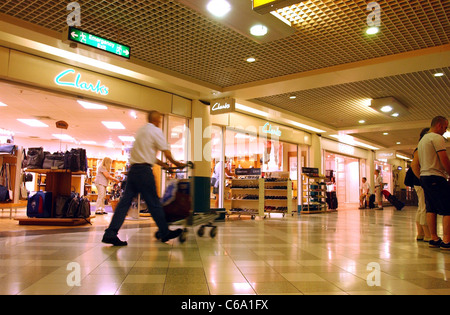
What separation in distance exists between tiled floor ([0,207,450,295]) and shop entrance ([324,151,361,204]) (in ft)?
60.7

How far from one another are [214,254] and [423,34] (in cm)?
482

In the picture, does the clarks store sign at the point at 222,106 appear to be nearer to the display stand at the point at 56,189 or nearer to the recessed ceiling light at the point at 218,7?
the display stand at the point at 56,189

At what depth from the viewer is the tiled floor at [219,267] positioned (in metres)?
2.43

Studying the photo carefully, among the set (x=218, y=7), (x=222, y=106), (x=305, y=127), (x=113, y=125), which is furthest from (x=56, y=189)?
(x=305, y=127)

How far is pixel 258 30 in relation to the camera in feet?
17.3

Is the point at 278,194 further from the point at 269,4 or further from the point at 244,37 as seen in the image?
the point at 269,4

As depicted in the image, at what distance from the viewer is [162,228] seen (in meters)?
4.14

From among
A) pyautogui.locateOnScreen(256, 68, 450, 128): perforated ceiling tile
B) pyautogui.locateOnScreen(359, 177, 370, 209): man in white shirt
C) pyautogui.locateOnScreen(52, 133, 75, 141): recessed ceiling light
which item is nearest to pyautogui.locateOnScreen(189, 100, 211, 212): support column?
pyautogui.locateOnScreen(256, 68, 450, 128): perforated ceiling tile

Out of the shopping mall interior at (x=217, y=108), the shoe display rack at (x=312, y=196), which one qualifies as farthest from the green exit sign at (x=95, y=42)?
the shoe display rack at (x=312, y=196)

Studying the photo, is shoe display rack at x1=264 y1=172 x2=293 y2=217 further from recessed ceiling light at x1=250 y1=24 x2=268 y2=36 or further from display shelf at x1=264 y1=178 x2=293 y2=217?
recessed ceiling light at x1=250 y1=24 x2=268 y2=36

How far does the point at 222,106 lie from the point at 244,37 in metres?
3.09

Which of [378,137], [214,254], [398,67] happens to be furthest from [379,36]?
[378,137]

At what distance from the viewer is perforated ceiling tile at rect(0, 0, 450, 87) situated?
189 inches

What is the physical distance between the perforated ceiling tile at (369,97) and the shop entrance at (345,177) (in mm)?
10712
